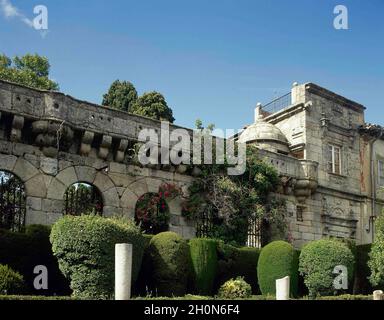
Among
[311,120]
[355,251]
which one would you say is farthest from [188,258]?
[311,120]

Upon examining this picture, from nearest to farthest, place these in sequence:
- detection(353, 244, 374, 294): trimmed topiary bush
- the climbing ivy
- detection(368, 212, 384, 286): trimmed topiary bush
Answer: detection(368, 212, 384, 286): trimmed topiary bush → the climbing ivy → detection(353, 244, 374, 294): trimmed topiary bush

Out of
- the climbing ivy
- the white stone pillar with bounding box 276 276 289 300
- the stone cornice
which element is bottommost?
the white stone pillar with bounding box 276 276 289 300

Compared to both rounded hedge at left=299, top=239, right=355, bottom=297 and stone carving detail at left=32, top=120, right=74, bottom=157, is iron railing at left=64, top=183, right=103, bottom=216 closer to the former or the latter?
stone carving detail at left=32, top=120, right=74, bottom=157

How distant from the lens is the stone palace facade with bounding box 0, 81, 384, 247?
14.5m

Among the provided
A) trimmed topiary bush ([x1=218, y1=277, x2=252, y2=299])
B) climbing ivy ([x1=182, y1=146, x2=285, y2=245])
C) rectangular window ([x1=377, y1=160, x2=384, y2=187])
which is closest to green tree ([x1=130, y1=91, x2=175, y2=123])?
climbing ivy ([x1=182, y1=146, x2=285, y2=245])

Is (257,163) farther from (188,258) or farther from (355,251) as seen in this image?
(188,258)

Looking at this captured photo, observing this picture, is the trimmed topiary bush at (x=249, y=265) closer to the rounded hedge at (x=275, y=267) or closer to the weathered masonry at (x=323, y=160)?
the rounded hedge at (x=275, y=267)

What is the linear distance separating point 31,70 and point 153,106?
22.0 feet

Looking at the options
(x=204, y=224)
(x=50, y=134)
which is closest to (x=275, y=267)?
(x=204, y=224)

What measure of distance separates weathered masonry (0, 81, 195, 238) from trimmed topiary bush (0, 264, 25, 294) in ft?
9.94

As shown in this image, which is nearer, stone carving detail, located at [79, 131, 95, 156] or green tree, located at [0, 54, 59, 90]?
stone carving detail, located at [79, 131, 95, 156]

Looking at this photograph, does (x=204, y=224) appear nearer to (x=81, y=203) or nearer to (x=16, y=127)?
(x=81, y=203)

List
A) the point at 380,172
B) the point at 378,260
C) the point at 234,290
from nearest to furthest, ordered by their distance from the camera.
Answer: the point at 234,290 < the point at 378,260 < the point at 380,172

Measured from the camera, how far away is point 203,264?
14656mm
